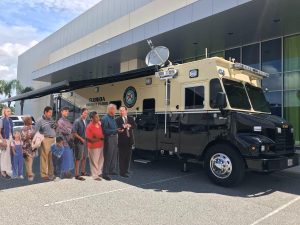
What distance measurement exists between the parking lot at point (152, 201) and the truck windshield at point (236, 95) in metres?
1.86

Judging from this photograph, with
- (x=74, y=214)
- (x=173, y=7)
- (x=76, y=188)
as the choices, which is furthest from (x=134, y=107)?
(x=173, y=7)

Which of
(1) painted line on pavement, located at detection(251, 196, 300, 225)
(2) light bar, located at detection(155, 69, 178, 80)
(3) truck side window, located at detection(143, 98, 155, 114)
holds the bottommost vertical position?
(1) painted line on pavement, located at detection(251, 196, 300, 225)

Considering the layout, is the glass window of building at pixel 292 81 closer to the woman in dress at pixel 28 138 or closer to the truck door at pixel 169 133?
the truck door at pixel 169 133

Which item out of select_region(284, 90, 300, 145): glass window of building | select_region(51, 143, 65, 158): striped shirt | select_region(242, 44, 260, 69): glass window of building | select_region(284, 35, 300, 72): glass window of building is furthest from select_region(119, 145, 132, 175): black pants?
select_region(242, 44, 260, 69): glass window of building

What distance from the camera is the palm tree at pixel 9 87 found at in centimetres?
4744

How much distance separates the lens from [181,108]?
30.0 feet

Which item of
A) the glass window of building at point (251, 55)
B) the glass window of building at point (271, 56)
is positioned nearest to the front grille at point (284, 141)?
the glass window of building at point (271, 56)

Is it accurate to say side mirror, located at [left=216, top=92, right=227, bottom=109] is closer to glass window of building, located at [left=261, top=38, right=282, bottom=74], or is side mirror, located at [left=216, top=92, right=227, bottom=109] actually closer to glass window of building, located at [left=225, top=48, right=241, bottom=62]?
glass window of building, located at [left=261, top=38, right=282, bottom=74]

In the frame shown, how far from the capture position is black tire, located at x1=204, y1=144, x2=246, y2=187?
772 centimetres

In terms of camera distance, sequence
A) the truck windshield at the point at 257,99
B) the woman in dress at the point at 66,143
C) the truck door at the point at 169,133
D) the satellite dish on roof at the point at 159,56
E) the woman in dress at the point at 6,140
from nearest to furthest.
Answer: the woman in dress at the point at 6,140 → the woman in dress at the point at 66,143 → the truck windshield at the point at 257,99 → the truck door at the point at 169,133 → the satellite dish on roof at the point at 159,56

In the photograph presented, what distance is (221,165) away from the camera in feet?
26.3

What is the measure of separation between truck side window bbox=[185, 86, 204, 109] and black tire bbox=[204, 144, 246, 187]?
44.7 inches

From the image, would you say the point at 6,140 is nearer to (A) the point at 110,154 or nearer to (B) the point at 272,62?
(A) the point at 110,154

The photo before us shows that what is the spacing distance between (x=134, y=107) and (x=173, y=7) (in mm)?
9583
